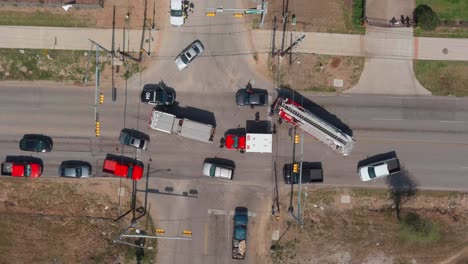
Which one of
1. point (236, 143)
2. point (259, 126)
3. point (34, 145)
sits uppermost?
point (259, 126)

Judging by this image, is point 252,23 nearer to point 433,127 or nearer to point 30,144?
point 433,127

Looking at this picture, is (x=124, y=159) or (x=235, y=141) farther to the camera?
(x=124, y=159)

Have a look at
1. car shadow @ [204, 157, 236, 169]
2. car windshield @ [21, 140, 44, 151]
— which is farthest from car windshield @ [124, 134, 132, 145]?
car windshield @ [21, 140, 44, 151]

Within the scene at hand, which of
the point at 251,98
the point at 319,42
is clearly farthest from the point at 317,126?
the point at 319,42

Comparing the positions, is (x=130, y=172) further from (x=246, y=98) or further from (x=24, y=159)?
(x=246, y=98)

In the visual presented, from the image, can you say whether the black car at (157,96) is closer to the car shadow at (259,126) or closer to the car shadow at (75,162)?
the car shadow at (259,126)

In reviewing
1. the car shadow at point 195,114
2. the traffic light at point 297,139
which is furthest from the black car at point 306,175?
the car shadow at point 195,114

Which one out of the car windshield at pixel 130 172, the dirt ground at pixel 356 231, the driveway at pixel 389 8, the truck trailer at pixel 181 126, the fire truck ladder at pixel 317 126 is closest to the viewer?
the fire truck ladder at pixel 317 126
